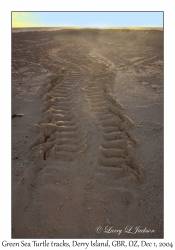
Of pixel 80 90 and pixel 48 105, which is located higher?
pixel 80 90

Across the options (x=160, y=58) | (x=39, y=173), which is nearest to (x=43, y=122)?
(x=39, y=173)

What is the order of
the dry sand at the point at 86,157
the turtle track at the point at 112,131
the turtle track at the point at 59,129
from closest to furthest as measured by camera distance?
the dry sand at the point at 86,157 < the turtle track at the point at 112,131 < the turtle track at the point at 59,129

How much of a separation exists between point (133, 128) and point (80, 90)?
192cm

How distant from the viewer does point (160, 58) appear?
854 centimetres

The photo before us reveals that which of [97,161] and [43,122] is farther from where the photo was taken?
[43,122]

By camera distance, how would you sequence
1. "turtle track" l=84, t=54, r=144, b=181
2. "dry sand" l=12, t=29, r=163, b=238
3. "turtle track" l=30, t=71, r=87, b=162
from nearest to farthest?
"dry sand" l=12, t=29, r=163, b=238, "turtle track" l=84, t=54, r=144, b=181, "turtle track" l=30, t=71, r=87, b=162

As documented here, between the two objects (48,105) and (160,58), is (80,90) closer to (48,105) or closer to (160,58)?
(48,105)

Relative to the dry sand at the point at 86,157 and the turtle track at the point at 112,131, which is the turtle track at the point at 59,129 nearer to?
the dry sand at the point at 86,157

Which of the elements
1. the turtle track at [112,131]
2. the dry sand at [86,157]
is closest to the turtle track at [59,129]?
the dry sand at [86,157]

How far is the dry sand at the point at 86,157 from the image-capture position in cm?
229

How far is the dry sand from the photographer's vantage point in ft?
7.50

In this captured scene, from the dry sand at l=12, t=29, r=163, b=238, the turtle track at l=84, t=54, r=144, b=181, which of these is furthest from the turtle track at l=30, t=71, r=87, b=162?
the turtle track at l=84, t=54, r=144, b=181

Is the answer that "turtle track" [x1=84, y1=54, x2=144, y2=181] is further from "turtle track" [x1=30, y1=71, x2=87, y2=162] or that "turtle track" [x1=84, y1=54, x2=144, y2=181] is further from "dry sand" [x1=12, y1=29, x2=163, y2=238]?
"turtle track" [x1=30, y1=71, x2=87, y2=162]

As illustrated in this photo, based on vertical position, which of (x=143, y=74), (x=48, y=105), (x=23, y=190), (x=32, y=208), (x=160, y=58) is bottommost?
(x=32, y=208)
